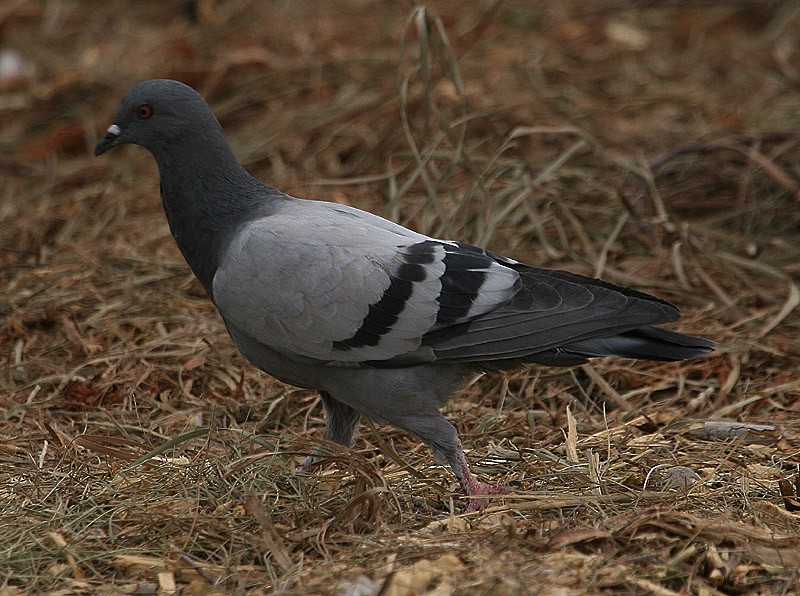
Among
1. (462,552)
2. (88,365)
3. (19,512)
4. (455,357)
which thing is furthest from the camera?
(88,365)

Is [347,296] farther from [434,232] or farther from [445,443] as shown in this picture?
[434,232]

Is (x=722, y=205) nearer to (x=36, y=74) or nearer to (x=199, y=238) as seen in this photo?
(x=199, y=238)

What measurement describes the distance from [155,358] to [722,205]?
3453 millimetres

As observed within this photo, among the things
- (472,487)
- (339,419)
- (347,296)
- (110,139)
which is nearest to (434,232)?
(339,419)

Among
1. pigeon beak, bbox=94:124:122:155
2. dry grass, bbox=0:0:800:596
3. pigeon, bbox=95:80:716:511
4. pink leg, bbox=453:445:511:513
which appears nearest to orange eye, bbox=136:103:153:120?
pigeon beak, bbox=94:124:122:155

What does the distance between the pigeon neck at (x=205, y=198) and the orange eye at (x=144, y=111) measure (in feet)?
0.48

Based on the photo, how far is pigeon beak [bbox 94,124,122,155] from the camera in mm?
4262

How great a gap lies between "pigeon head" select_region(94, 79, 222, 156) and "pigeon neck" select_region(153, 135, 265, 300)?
0.05 meters

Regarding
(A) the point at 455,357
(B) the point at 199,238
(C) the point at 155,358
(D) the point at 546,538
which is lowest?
(C) the point at 155,358

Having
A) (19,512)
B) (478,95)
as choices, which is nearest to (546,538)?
(19,512)

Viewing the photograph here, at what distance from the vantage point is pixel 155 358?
16.5 ft

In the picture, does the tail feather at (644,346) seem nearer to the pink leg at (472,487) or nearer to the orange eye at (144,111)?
the pink leg at (472,487)

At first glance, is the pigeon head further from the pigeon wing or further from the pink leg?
the pink leg

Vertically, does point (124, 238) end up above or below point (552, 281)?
below
